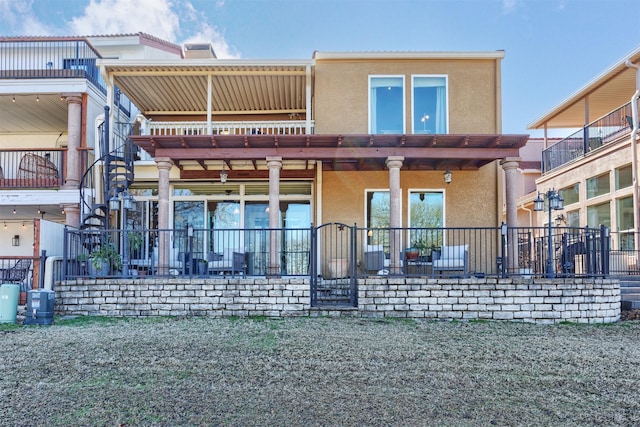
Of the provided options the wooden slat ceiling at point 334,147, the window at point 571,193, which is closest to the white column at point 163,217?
the wooden slat ceiling at point 334,147

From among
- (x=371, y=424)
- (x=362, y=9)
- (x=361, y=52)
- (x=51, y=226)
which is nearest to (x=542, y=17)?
(x=362, y=9)

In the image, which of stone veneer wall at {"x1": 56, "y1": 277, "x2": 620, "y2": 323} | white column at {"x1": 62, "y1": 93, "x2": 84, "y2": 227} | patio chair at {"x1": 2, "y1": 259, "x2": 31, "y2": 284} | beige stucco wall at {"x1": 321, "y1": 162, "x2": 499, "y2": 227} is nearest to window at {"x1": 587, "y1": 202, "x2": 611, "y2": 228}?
beige stucco wall at {"x1": 321, "y1": 162, "x2": 499, "y2": 227}

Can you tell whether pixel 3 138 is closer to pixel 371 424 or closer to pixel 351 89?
A: pixel 351 89

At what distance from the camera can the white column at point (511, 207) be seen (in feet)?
32.6

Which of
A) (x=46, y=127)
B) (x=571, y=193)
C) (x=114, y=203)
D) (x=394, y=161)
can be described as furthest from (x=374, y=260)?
(x=46, y=127)

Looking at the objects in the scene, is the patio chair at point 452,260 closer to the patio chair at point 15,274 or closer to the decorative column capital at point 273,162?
the decorative column capital at point 273,162

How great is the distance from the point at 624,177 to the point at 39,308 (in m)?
14.8

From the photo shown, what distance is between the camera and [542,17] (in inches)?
901

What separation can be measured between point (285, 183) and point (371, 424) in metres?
9.56

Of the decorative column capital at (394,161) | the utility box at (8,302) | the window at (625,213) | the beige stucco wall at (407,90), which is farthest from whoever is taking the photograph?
the window at (625,213)

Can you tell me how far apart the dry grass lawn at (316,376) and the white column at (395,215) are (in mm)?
1982

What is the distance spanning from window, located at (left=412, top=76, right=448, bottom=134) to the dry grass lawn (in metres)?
5.76

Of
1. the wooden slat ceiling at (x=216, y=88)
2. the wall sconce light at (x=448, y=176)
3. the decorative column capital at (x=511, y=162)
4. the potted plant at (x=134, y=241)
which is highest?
the wooden slat ceiling at (x=216, y=88)

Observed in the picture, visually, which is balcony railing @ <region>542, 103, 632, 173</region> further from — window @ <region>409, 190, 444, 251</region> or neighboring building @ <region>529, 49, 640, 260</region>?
window @ <region>409, 190, 444, 251</region>
